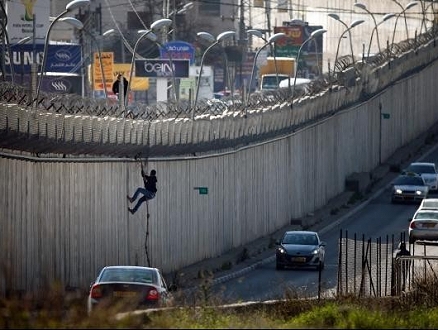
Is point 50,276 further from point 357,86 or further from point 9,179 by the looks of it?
point 357,86

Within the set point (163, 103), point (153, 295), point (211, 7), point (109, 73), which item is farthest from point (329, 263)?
point (211, 7)

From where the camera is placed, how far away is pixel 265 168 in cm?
5328

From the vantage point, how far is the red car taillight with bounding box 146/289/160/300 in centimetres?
2626

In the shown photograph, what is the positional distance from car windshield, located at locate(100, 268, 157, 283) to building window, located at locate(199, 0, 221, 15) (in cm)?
11098

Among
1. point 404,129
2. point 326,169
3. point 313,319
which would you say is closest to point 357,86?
point 326,169

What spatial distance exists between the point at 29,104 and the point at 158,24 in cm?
1782

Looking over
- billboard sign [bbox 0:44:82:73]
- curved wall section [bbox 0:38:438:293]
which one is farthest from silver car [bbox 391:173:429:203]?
billboard sign [bbox 0:44:82:73]

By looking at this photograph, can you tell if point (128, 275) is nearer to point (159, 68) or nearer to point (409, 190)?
point (409, 190)

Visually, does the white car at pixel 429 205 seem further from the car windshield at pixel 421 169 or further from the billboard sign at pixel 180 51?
the billboard sign at pixel 180 51

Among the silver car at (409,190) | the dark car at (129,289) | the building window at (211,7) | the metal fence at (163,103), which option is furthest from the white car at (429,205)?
the building window at (211,7)

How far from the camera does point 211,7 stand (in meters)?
140

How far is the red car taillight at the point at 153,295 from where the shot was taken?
26256 millimetres

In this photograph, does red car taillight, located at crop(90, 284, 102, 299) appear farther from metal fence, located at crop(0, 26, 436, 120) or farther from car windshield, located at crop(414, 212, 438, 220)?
car windshield, located at crop(414, 212, 438, 220)

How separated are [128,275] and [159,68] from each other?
5898 cm
